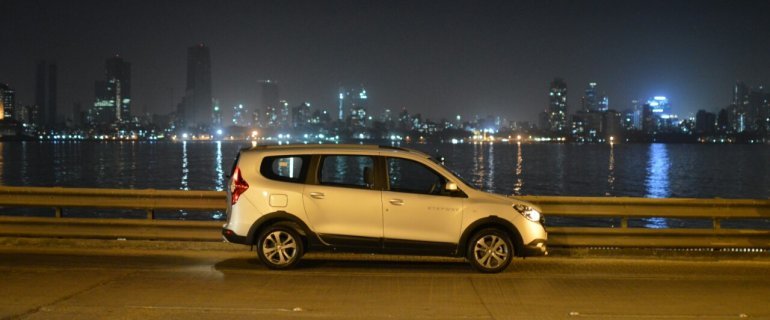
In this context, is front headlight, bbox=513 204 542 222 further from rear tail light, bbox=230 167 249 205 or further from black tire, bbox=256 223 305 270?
rear tail light, bbox=230 167 249 205

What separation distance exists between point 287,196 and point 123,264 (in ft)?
8.04

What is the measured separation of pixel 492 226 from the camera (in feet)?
33.9

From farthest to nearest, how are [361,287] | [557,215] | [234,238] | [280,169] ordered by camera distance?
[557,215] → [280,169] → [234,238] → [361,287]

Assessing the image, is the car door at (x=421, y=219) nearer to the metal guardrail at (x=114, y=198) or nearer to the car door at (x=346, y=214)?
the car door at (x=346, y=214)

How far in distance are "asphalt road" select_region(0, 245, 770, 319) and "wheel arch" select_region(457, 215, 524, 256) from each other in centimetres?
35

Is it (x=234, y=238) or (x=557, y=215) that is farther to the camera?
(x=557, y=215)

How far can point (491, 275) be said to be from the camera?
10.2 m

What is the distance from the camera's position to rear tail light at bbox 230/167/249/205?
10305mm

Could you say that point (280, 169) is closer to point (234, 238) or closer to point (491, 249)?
point (234, 238)

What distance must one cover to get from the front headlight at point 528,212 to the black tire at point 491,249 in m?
0.38

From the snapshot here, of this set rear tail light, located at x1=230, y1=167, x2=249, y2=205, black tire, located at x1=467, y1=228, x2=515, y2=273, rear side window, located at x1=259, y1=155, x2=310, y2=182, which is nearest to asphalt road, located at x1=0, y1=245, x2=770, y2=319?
black tire, located at x1=467, y1=228, x2=515, y2=273

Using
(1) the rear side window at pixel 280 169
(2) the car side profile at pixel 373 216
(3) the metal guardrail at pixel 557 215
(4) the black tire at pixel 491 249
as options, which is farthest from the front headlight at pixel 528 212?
(1) the rear side window at pixel 280 169

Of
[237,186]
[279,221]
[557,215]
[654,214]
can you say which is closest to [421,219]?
[279,221]

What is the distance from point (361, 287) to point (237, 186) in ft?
7.20
